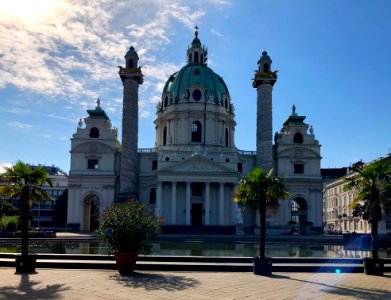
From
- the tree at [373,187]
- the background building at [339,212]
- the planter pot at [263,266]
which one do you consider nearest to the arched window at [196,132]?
the background building at [339,212]

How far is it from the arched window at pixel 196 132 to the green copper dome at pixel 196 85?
14.5 feet

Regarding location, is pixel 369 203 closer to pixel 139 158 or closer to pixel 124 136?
pixel 124 136

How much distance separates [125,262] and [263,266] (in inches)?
237

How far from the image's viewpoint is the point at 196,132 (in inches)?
2987

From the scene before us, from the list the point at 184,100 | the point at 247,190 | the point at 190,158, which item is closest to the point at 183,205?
the point at 190,158

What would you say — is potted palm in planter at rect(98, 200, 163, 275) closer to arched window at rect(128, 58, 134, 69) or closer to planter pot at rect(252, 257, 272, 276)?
planter pot at rect(252, 257, 272, 276)

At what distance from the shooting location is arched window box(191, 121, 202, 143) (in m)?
75.4

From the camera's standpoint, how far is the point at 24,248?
65.9 feet

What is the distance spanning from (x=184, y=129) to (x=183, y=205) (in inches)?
551

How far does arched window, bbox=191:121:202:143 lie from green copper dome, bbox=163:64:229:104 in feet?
14.5

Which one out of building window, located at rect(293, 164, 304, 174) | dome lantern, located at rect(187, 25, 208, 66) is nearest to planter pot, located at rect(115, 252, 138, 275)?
building window, located at rect(293, 164, 304, 174)

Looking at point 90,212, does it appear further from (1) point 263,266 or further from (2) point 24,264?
(1) point 263,266

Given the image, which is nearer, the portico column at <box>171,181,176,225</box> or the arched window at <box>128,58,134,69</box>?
the portico column at <box>171,181,176,225</box>

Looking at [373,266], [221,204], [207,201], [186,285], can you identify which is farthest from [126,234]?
[221,204]
